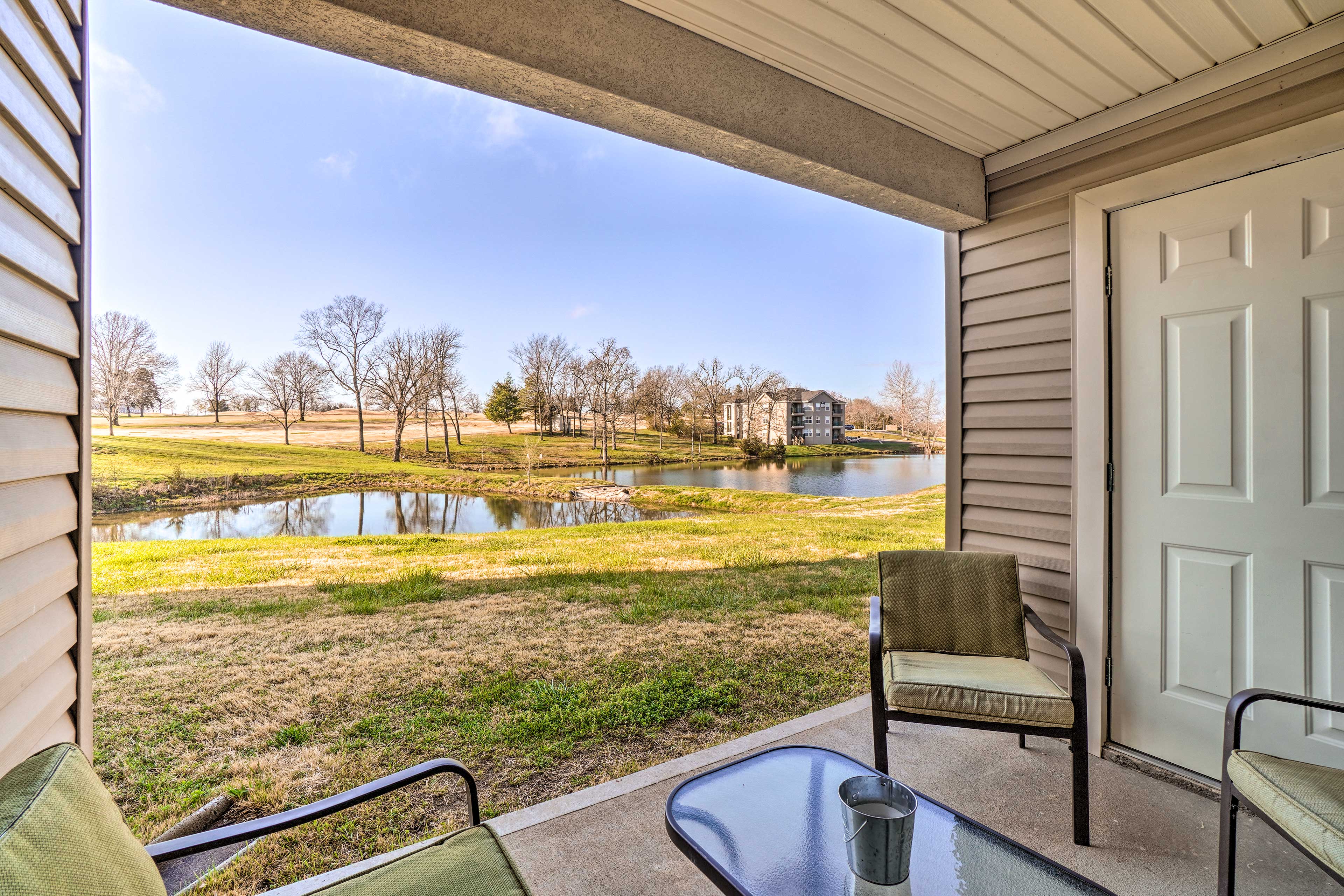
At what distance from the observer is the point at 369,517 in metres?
8.38

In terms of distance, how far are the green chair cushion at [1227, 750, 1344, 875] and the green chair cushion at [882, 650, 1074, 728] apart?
1.43 ft

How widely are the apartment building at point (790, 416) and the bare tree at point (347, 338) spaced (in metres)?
6.23

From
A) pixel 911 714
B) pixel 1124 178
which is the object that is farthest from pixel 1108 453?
pixel 911 714

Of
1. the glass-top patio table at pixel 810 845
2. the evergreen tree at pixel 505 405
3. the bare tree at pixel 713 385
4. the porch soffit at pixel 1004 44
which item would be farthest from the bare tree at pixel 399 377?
the glass-top patio table at pixel 810 845

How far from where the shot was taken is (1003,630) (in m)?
2.40

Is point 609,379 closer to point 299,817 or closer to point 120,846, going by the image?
point 299,817

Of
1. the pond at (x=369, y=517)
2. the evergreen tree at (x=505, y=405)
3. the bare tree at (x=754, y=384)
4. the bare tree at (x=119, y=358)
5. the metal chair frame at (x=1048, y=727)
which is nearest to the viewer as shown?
the metal chair frame at (x=1048, y=727)

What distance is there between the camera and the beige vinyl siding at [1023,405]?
97.4 inches

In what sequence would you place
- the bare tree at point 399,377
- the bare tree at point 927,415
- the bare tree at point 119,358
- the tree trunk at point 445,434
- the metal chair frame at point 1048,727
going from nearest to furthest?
the metal chair frame at point 1048,727
the bare tree at point 119,358
the bare tree at point 399,377
the tree trunk at point 445,434
the bare tree at point 927,415

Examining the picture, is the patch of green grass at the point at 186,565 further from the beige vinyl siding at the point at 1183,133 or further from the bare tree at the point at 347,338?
the beige vinyl siding at the point at 1183,133

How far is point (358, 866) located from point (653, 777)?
95 cm

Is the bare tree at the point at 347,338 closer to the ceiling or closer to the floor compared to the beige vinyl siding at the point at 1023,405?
closer to the ceiling

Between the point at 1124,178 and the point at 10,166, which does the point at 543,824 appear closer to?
the point at 10,166

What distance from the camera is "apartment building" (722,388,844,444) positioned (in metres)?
11.6
